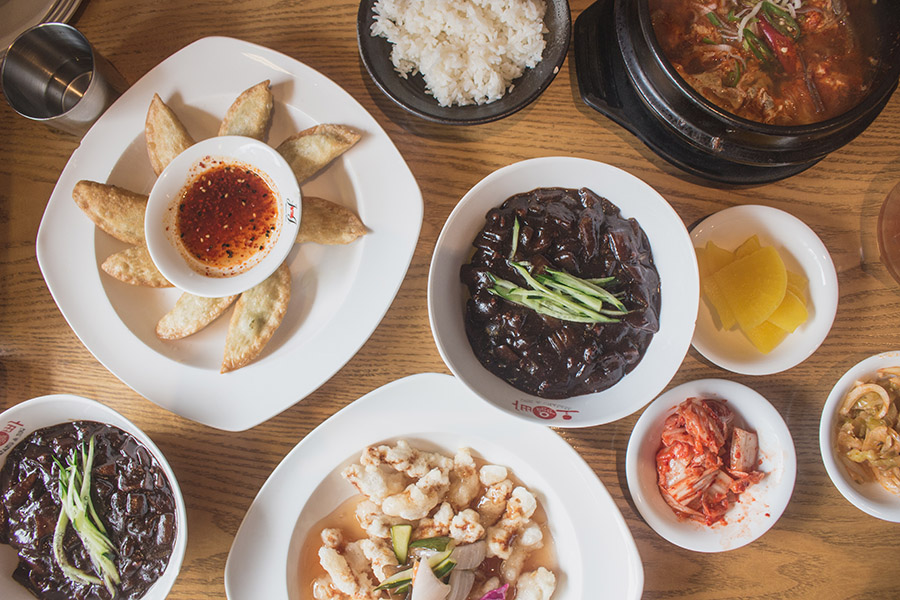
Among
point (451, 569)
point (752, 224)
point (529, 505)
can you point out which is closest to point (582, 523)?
point (529, 505)

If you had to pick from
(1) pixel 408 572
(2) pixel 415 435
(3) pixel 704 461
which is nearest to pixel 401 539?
(1) pixel 408 572

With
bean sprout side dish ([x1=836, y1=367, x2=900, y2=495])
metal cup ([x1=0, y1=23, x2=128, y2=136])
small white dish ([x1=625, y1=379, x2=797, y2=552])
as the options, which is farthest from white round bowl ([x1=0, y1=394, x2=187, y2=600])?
bean sprout side dish ([x1=836, y1=367, x2=900, y2=495])

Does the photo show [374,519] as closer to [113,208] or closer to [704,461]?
[704,461]

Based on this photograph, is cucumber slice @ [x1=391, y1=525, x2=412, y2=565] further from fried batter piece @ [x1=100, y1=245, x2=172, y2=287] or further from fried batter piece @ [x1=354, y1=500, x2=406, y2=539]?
fried batter piece @ [x1=100, y1=245, x2=172, y2=287]

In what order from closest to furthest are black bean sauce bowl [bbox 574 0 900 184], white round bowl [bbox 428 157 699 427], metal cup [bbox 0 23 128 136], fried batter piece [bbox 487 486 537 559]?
black bean sauce bowl [bbox 574 0 900 184]
white round bowl [bbox 428 157 699 427]
metal cup [bbox 0 23 128 136]
fried batter piece [bbox 487 486 537 559]

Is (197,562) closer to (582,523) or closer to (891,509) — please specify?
(582,523)
